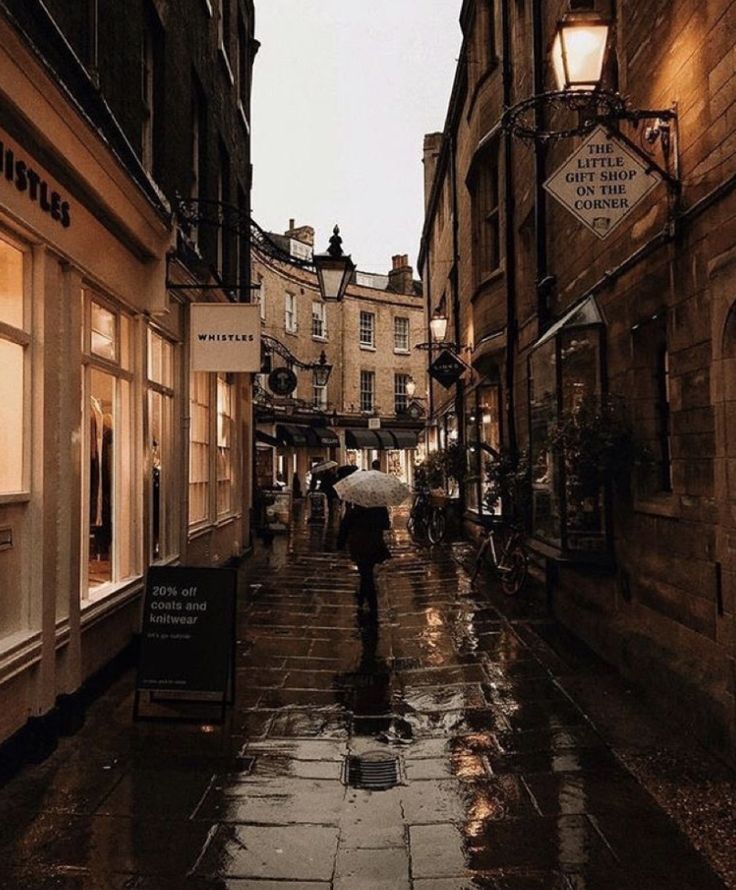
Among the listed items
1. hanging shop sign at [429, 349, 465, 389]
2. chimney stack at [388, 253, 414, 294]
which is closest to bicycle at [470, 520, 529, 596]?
hanging shop sign at [429, 349, 465, 389]

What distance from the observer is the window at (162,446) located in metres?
8.84

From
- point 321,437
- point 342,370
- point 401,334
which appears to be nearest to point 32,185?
point 321,437

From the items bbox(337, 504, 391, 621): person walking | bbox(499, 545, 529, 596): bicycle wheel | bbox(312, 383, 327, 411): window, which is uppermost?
bbox(312, 383, 327, 411): window

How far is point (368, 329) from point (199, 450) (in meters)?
36.0

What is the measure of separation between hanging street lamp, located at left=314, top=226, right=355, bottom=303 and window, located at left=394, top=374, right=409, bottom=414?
1502 inches

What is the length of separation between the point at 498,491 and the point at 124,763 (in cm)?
852

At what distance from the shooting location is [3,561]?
Answer: 5.01m

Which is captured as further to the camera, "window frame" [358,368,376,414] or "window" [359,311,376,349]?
"window" [359,311,376,349]

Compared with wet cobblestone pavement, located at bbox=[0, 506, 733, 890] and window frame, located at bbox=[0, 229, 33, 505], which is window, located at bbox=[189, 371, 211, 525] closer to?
wet cobblestone pavement, located at bbox=[0, 506, 733, 890]

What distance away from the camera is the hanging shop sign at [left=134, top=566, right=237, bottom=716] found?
5.81m

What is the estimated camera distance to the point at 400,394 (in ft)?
158

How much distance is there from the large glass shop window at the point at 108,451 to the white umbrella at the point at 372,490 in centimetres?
267

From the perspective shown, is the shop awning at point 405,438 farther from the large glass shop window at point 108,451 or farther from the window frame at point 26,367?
the window frame at point 26,367

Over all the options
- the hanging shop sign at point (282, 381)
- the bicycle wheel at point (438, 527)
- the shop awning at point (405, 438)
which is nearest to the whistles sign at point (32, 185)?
the bicycle wheel at point (438, 527)
